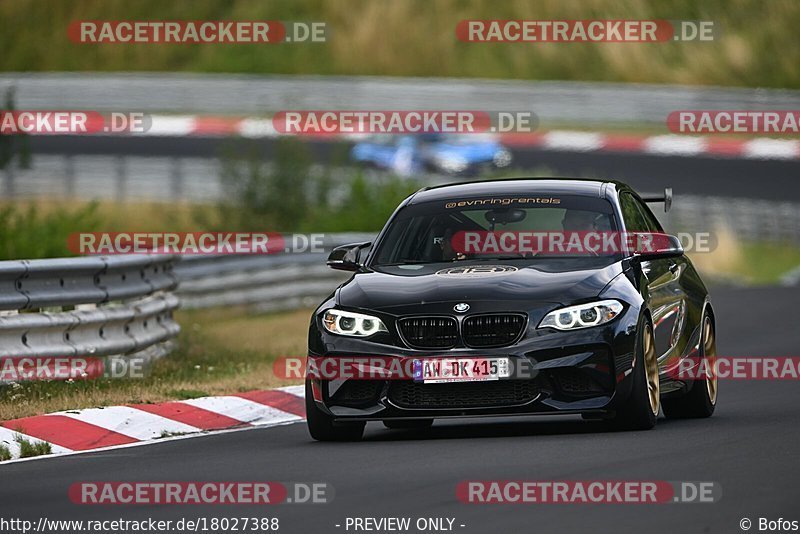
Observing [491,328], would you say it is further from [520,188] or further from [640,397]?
[520,188]

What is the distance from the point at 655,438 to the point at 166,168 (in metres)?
25.2

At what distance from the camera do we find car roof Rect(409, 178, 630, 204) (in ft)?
38.1

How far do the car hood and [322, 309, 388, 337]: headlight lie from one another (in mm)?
69

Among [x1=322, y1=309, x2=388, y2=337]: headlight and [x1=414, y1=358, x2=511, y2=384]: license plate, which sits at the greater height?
[x1=322, y1=309, x2=388, y2=337]: headlight

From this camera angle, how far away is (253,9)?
170 ft

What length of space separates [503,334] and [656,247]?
1.68 m

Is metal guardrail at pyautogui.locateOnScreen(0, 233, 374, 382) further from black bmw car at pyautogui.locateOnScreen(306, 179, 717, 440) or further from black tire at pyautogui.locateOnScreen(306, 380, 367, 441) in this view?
black tire at pyautogui.locateOnScreen(306, 380, 367, 441)

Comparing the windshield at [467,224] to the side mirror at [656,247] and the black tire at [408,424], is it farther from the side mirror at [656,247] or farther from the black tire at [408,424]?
the black tire at [408,424]

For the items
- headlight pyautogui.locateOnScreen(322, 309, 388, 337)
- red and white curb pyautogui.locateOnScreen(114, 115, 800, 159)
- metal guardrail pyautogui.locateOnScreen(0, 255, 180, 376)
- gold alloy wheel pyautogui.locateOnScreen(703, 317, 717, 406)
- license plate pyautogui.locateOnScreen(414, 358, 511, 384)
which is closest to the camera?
license plate pyautogui.locateOnScreen(414, 358, 511, 384)

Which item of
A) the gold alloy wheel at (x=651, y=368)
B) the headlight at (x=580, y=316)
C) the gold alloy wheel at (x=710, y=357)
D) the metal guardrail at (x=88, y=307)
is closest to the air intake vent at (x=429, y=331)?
the headlight at (x=580, y=316)

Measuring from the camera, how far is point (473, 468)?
8945 millimetres

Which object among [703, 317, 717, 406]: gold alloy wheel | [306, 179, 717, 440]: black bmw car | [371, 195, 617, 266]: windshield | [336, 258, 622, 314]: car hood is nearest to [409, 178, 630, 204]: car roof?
[371, 195, 617, 266]: windshield

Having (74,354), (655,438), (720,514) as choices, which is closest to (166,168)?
(74,354)

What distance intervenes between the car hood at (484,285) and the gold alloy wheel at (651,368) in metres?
0.40
